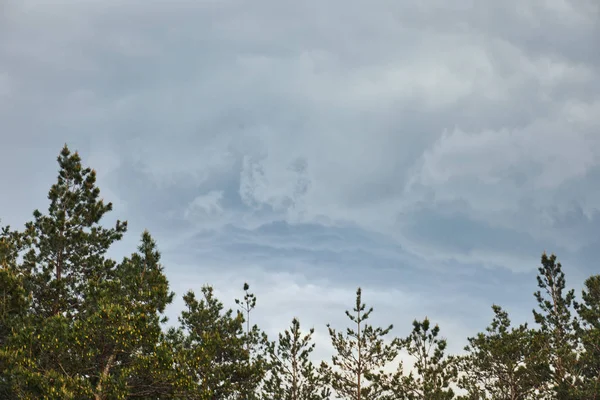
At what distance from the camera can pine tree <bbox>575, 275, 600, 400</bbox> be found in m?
26.0

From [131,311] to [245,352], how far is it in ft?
41.1

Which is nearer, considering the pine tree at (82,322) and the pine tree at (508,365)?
the pine tree at (82,322)

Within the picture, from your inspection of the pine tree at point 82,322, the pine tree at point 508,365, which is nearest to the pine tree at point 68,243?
the pine tree at point 82,322

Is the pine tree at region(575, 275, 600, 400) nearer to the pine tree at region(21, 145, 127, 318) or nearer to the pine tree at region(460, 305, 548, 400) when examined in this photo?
the pine tree at region(460, 305, 548, 400)

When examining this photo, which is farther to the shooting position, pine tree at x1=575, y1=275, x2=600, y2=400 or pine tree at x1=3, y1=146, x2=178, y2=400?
pine tree at x1=575, y1=275, x2=600, y2=400

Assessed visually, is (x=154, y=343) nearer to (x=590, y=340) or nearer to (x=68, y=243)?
(x=68, y=243)

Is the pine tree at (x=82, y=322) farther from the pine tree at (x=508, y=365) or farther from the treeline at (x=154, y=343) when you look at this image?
the pine tree at (x=508, y=365)

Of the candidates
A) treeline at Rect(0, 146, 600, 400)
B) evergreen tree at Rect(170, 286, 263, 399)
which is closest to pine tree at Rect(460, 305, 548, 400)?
treeline at Rect(0, 146, 600, 400)

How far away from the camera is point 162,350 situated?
1672 centimetres

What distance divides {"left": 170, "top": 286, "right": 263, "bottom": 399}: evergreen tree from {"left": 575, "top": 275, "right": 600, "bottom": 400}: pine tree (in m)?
18.0

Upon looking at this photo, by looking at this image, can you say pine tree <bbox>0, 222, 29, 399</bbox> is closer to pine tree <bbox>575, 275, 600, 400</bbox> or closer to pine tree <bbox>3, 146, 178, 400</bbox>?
pine tree <bbox>3, 146, 178, 400</bbox>

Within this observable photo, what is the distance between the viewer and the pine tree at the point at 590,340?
85.4 feet

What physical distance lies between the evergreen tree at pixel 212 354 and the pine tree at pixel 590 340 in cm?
1803

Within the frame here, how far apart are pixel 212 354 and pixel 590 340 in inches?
875
